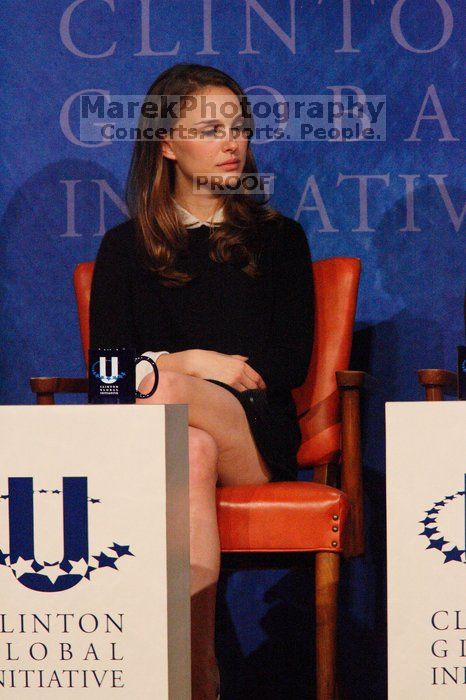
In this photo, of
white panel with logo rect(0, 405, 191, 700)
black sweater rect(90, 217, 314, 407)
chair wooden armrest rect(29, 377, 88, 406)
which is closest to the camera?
white panel with logo rect(0, 405, 191, 700)

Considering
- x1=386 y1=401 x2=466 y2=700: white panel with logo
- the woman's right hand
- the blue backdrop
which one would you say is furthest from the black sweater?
x1=386 y1=401 x2=466 y2=700: white panel with logo

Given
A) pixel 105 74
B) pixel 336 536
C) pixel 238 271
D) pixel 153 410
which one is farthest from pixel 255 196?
pixel 153 410

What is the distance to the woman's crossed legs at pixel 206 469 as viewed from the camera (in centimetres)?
178

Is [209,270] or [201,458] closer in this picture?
[201,458]

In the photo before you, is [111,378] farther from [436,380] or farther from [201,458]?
[436,380]

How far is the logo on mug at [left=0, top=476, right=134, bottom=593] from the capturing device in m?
1.52

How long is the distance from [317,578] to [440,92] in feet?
5.06

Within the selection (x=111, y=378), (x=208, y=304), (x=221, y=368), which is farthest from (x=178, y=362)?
(x=111, y=378)

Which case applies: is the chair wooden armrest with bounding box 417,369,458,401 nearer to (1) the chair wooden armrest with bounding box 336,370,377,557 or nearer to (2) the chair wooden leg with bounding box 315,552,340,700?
(1) the chair wooden armrest with bounding box 336,370,377,557

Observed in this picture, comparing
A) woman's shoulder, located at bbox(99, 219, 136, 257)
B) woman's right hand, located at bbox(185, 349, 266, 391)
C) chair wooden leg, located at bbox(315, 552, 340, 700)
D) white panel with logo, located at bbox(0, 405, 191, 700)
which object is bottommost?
chair wooden leg, located at bbox(315, 552, 340, 700)

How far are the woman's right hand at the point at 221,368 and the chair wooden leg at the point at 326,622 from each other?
45 centimetres

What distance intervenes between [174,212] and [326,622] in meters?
1.10

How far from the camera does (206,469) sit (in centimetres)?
189

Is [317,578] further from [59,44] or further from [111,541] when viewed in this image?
[59,44]
